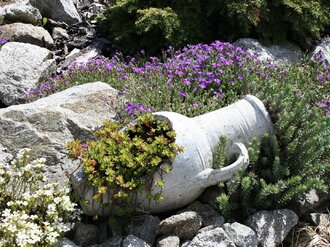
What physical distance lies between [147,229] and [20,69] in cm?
312

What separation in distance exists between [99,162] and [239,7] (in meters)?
3.64

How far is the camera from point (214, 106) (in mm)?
4707

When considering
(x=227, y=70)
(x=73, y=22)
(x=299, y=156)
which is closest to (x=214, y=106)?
(x=227, y=70)

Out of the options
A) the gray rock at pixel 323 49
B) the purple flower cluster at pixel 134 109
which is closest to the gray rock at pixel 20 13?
the purple flower cluster at pixel 134 109

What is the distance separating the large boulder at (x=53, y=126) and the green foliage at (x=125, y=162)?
34 centimetres

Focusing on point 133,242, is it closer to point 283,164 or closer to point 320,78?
point 283,164

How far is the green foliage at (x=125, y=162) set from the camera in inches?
139

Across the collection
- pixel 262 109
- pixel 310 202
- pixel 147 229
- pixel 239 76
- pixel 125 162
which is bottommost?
pixel 147 229

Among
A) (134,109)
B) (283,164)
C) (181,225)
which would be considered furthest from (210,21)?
(181,225)

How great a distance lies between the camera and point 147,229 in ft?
12.0

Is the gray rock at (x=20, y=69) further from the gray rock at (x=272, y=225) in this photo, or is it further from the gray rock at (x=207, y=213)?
the gray rock at (x=272, y=225)

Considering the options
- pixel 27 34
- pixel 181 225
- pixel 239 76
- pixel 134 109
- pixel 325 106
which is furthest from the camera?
pixel 27 34

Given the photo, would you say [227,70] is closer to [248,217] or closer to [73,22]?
[248,217]

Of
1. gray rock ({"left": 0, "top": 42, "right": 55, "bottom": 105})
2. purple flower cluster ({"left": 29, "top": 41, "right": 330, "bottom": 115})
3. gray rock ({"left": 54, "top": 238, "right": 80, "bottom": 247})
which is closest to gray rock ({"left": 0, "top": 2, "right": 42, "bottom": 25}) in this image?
gray rock ({"left": 0, "top": 42, "right": 55, "bottom": 105})
